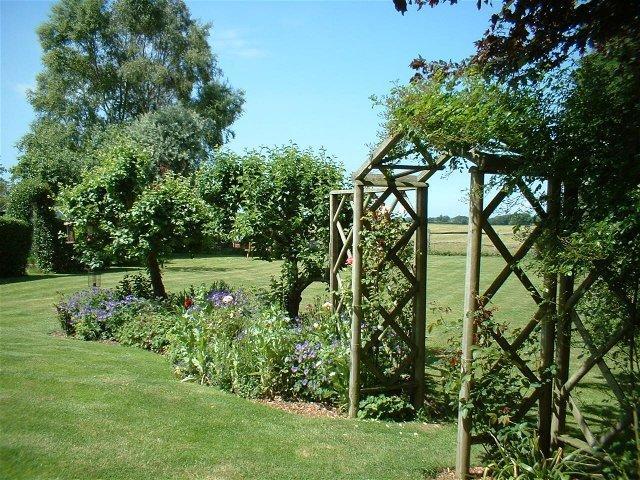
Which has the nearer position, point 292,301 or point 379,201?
point 379,201

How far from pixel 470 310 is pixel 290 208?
5.05m

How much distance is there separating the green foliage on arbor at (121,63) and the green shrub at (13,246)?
40.8 feet

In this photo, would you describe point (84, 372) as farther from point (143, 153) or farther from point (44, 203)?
point (44, 203)

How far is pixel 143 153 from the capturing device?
10188mm

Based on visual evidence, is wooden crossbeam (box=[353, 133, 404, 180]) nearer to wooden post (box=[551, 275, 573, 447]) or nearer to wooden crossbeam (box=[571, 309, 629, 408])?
wooden post (box=[551, 275, 573, 447])

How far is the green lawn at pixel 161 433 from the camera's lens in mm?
4004

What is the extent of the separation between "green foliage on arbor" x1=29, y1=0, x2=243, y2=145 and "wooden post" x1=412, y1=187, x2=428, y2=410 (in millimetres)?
24767

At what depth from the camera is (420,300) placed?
590 centimetres

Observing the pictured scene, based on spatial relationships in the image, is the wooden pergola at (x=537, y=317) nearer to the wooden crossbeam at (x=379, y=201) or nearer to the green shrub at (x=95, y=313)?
the wooden crossbeam at (x=379, y=201)

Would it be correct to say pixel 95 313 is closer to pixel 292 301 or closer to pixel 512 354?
pixel 292 301

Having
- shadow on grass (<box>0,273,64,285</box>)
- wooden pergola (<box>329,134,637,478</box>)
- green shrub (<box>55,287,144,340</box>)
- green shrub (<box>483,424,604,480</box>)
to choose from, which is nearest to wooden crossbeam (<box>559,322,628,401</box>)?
wooden pergola (<box>329,134,637,478</box>)

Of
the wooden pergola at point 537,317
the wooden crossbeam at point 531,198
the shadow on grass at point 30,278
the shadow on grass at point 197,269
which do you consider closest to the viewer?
the wooden pergola at point 537,317

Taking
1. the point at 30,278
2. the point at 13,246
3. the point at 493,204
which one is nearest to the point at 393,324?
the point at 493,204

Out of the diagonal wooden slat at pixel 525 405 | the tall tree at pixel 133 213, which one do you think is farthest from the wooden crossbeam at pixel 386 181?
the tall tree at pixel 133 213
